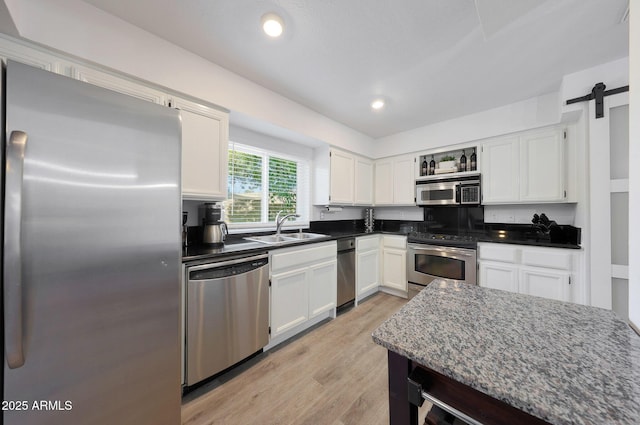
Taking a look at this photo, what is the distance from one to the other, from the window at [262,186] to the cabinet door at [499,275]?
89.7 inches

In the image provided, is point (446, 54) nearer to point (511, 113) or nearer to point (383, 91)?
point (383, 91)

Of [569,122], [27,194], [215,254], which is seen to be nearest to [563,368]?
[215,254]

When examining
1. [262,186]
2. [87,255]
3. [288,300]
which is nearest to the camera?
[87,255]

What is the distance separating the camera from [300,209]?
328 cm

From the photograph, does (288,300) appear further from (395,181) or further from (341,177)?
(395,181)

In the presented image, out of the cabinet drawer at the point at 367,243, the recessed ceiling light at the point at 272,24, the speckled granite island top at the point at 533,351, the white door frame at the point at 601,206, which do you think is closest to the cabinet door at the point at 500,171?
the white door frame at the point at 601,206

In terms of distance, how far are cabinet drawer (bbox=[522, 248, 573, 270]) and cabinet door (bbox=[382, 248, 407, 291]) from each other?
4.25 ft

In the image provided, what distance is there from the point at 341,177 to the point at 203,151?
1.90 metres

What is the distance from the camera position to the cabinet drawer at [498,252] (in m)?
2.39

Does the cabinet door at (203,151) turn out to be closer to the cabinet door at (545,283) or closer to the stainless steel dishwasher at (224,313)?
the stainless steel dishwasher at (224,313)

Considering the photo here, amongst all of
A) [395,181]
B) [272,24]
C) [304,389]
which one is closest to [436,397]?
[304,389]

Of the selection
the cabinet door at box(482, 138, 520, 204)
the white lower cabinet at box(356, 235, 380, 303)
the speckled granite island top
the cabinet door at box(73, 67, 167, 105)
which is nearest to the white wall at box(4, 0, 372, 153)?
the cabinet door at box(73, 67, 167, 105)

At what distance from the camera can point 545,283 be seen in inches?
88.4

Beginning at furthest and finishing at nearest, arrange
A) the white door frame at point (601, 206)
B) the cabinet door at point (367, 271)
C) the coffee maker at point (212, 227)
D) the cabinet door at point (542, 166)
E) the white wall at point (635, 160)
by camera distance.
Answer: the cabinet door at point (367, 271) < the cabinet door at point (542, 166) < the coffee maker at point (212, 227) < the white door frame at point (601, 206) < the white wall at point (635, 160)
